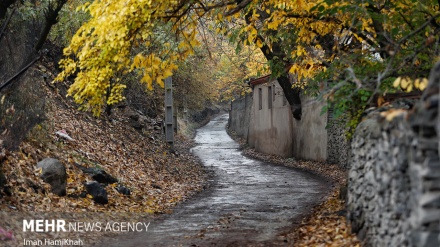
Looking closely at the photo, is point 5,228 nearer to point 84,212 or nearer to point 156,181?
point 84,212

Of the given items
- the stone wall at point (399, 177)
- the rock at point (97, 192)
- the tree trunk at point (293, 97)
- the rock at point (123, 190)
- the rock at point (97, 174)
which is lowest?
the rock at point (123, 190)

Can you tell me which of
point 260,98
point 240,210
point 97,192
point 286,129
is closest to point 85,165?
point 97,192

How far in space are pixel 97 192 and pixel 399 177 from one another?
7597mm

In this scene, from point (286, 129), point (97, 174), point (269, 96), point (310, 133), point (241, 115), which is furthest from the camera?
point (241, 115)

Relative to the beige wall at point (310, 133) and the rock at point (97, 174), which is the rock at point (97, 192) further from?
the beige wall at point (310, 133)

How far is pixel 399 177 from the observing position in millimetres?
5414

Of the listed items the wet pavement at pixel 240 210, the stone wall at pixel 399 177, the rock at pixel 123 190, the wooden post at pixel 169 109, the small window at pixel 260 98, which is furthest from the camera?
the small window at pixel 260 98

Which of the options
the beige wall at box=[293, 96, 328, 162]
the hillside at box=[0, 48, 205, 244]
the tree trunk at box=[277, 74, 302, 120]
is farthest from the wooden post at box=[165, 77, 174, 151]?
the beige wall at box=[293, 96, 328, 162]

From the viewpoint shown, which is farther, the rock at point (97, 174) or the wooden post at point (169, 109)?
the wooden post at point (169, 109)

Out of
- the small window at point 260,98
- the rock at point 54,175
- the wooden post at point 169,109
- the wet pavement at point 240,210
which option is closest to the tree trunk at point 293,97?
the wet pavement at point 240,210

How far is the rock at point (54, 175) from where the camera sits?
1073cm

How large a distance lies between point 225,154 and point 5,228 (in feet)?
79.5

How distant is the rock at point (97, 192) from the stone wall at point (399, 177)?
568cm

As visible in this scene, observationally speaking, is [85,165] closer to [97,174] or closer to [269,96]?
[97,174]
